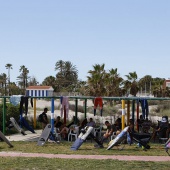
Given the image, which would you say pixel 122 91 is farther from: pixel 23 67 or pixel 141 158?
pixel 23 67

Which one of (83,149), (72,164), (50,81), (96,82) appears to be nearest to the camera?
(72,164)

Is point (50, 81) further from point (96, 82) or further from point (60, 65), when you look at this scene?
point (96, 82)

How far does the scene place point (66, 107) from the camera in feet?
63.0

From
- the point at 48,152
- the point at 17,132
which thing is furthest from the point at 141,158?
the point at 17,132

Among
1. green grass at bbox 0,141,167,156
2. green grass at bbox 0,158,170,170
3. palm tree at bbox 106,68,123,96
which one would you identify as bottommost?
green grass at bbox 0,141,167,156

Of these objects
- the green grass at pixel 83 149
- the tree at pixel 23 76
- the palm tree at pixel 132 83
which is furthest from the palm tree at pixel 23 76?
the green grass at pixel 83 149

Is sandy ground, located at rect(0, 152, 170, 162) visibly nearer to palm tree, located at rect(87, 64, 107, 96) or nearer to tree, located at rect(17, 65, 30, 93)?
palm tree, located at rect(87, 64, 107, 96)

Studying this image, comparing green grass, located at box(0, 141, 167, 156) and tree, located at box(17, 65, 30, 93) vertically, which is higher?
tree, located at box(17, 65, 30, 93)

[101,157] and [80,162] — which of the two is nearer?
[80,162]

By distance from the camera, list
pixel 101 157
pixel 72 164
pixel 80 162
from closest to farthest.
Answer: pixel 72 164
pixel 80 162
pixel 101 157

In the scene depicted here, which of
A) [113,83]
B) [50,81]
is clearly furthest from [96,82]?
[50,81]

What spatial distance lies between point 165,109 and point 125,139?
88.1ft

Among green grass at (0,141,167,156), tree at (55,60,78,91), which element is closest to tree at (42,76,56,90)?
tree at (55,60,78,91)

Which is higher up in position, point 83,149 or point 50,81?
point 50,81
